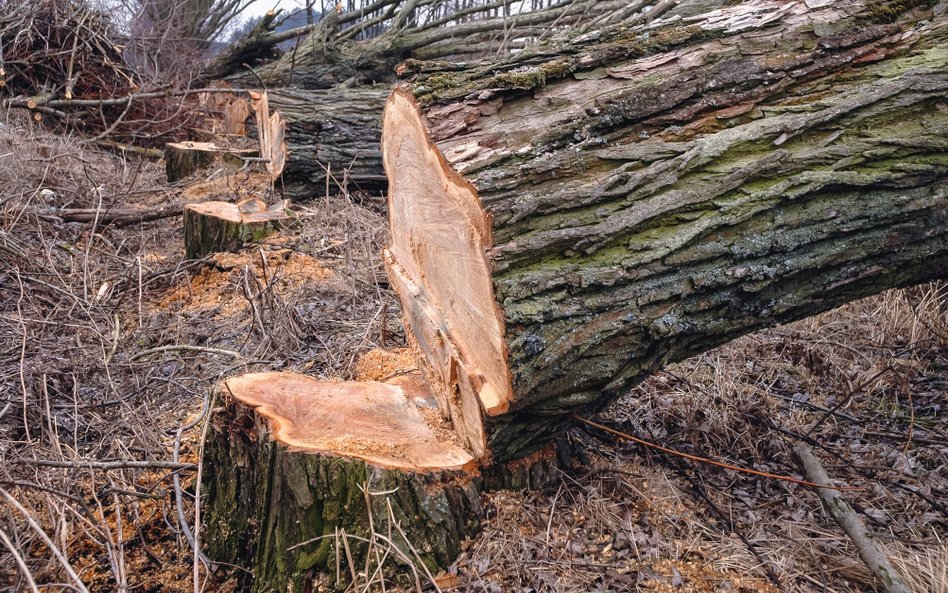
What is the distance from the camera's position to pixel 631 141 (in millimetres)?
1887

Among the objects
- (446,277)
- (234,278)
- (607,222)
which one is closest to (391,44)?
(234,278)

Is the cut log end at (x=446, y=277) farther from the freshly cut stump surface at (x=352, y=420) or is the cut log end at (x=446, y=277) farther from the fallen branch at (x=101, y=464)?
the fallen branch at (x=101, y=464)

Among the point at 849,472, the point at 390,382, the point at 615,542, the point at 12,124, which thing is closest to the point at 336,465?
the point at 390,382

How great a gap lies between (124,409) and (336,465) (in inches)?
51.1

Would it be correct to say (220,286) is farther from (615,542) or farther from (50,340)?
(615,542)

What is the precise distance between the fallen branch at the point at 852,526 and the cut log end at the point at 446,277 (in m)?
1.03

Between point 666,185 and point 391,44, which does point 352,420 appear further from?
point 391,44

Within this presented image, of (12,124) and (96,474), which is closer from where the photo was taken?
(96,474)

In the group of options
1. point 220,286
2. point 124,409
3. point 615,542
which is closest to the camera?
point 615,542

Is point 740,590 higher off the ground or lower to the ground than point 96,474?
lower

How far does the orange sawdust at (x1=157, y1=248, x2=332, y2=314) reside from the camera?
3.95 metres

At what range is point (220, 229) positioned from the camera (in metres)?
4.38

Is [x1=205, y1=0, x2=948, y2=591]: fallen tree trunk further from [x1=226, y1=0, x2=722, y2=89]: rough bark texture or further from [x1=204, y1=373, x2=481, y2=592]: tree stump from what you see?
[x1=226, y1=0, x2=722, y2=89]: rough bark texture

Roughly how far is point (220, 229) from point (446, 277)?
2.88 m
